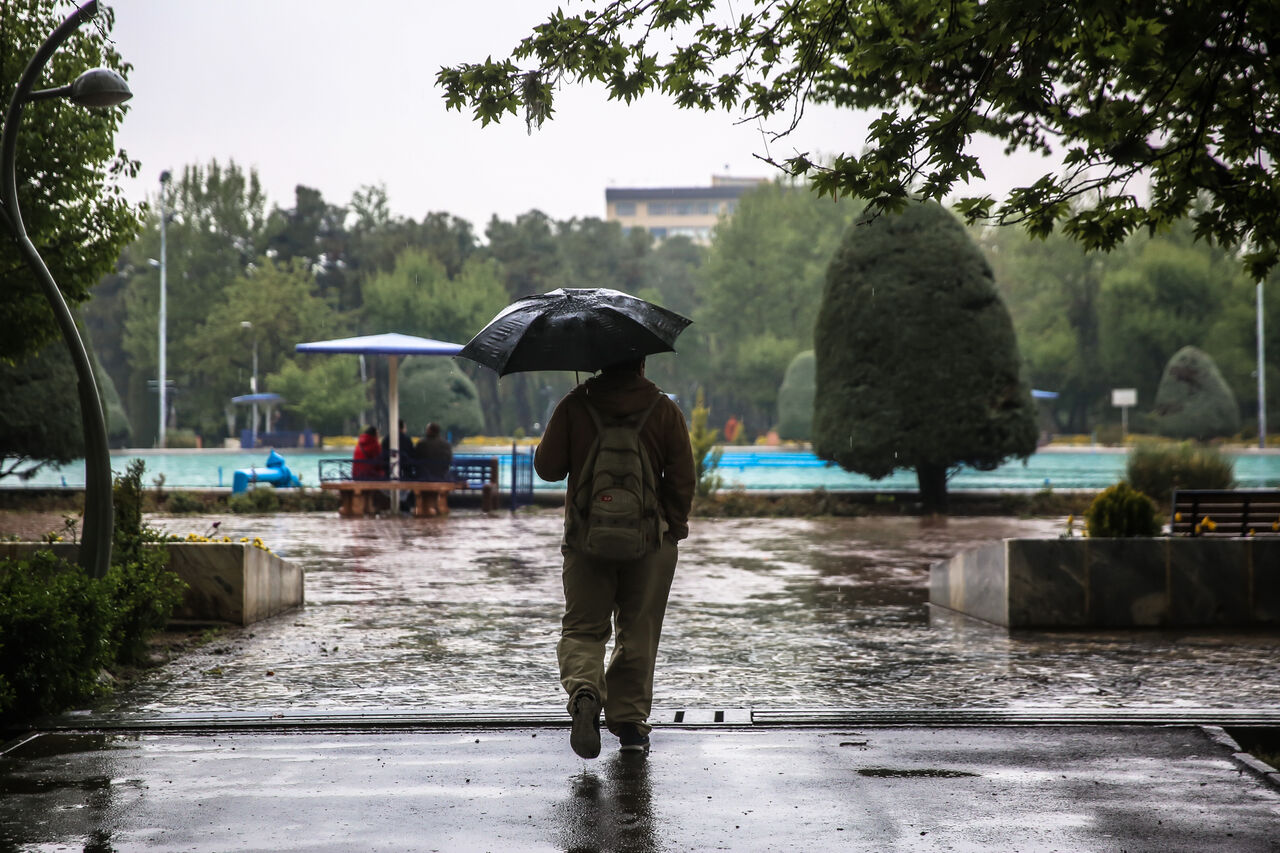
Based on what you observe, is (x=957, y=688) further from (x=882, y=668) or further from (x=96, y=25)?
(x=96, y=25)

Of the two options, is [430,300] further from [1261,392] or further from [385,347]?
[385,347]

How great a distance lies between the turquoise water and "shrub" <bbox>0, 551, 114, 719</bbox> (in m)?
20.0

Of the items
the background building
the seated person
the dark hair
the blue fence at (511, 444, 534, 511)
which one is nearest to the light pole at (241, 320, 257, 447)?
the blue fence at (511, 444, 534, 511)

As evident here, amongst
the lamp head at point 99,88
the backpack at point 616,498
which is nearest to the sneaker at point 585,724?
the backpack at point 616,498

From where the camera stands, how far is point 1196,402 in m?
53.7

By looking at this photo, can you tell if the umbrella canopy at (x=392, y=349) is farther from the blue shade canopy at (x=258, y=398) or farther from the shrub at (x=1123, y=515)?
the blue shade canopy at (x=258, y=398)

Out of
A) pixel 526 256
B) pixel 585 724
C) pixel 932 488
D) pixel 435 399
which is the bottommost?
pixel 585 724

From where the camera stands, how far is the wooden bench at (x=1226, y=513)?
1034 cm

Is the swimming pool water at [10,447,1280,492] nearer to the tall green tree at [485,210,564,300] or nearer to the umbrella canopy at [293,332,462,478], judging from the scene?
the umbrella canopy at [293,332,462,478]

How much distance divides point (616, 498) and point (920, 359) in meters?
15.6

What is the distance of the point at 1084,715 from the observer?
6156mm

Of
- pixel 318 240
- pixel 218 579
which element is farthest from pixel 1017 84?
pixel 318 240

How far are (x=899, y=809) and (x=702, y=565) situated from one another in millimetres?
9285

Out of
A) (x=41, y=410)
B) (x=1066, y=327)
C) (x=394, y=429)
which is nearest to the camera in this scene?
(x=41, y=410)
